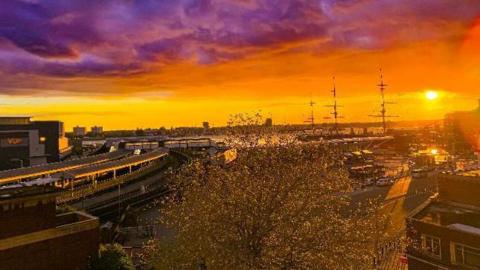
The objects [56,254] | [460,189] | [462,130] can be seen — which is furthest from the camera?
[462,130]

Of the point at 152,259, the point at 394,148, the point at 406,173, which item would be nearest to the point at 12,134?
the point at 152,259

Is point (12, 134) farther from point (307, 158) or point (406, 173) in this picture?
point (406, 173)

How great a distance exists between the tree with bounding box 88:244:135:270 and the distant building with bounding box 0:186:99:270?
1.34 feet

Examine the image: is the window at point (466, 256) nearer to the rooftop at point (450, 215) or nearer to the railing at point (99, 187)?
the rooftop at point (450, 215)

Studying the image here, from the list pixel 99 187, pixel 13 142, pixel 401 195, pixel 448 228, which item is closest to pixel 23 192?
pixel 448 228

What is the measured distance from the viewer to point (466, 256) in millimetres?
21922

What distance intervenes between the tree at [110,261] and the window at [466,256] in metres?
18.0

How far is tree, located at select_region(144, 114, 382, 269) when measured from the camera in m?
14.0

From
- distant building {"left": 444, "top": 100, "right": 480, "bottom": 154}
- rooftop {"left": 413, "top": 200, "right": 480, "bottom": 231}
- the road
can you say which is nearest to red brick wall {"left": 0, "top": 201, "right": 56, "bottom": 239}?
rooftop {"left": 413, "top": 200, "right": 480, "bottom": 231}

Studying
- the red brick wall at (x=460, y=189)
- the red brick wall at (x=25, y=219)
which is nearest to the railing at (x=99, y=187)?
the red brick wall at (x=25, y=219)

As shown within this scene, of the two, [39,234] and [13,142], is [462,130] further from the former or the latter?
[39,234]

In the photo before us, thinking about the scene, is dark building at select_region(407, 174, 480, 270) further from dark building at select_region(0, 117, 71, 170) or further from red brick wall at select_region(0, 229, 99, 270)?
dark building at select_region(0, 117, 71, 170)

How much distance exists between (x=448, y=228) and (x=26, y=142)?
7286 centimetres

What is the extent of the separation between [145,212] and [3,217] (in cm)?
2886
